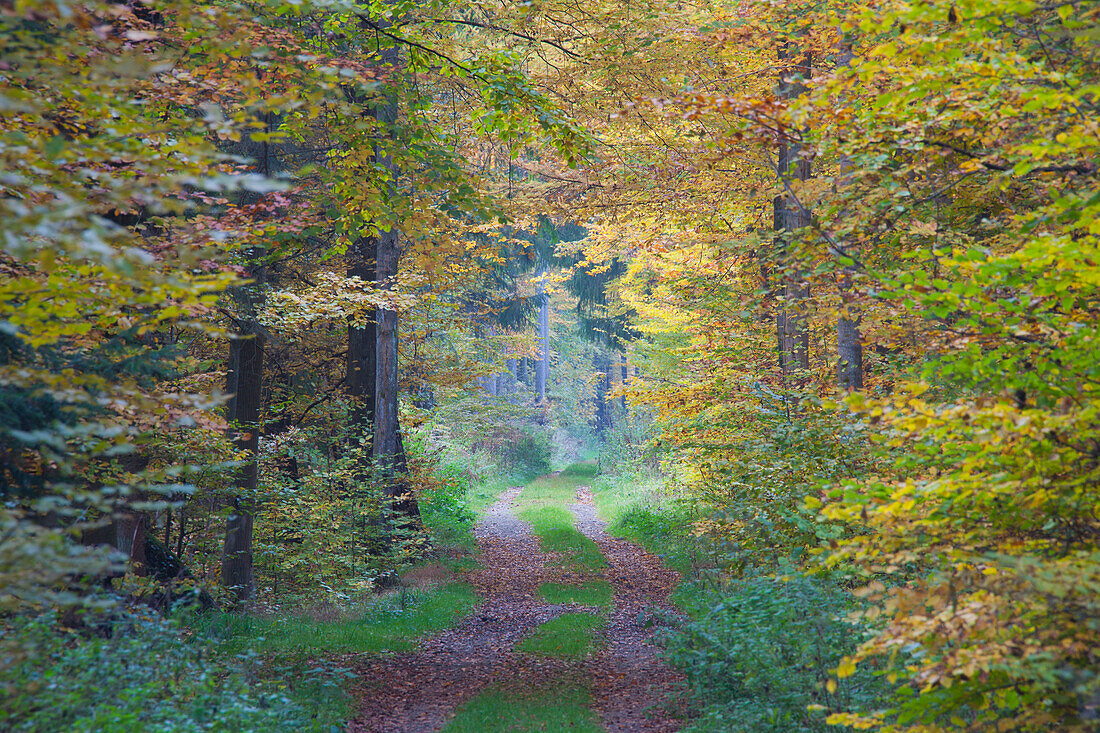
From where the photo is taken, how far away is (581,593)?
38.1 ft

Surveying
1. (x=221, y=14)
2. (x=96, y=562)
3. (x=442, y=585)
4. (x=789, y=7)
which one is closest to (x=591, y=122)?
(x=789, y=7)

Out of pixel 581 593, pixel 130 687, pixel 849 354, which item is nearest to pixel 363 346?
pixel 581 593

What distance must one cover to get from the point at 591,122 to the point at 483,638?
7563 mm

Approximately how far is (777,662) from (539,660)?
3551 millimetres

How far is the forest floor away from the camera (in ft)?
21.3

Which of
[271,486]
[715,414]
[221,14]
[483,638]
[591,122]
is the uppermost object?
[591,122]

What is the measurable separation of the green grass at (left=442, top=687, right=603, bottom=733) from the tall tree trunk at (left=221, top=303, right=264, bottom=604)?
3.94 m

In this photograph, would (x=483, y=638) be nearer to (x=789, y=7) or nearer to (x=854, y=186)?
(x=854, y=186)

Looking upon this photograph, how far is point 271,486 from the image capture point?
10.2 metres

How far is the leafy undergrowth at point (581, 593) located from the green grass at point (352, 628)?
136 cm

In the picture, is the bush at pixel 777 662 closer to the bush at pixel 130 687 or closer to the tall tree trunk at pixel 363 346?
the bush at pixel 130 687

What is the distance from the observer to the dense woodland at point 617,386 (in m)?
3.15

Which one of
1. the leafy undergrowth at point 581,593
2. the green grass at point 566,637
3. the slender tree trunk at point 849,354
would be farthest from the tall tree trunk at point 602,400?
the slender tree trunk at point 849,354

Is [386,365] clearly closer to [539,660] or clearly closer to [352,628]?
[352,628]
